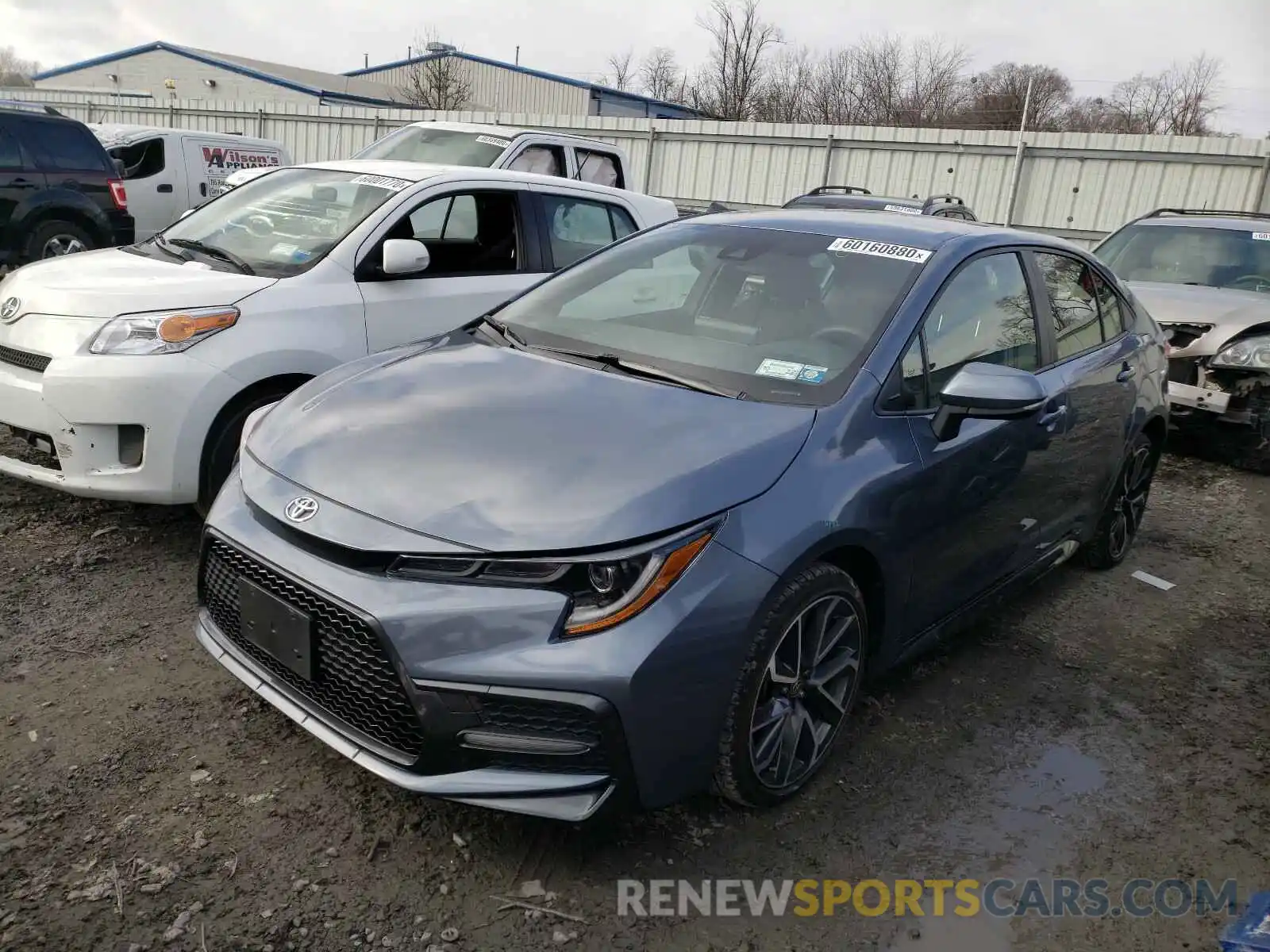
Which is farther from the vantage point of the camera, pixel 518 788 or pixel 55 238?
pixel 55 238

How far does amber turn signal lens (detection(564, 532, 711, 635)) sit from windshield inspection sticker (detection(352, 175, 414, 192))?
3.36 m

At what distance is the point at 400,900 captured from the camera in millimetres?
2279

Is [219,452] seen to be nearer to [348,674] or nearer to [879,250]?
[348,674]

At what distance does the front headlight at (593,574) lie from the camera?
7.18 ft

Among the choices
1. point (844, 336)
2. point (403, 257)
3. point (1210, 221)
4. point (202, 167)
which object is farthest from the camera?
point (202, 167)

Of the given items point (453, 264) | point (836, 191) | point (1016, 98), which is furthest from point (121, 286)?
point (1016, 98)

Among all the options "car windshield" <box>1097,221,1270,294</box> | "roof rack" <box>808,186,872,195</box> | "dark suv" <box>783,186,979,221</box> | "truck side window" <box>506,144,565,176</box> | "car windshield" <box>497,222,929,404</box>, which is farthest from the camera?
"roof rack" <box>808,186,872,195</box>

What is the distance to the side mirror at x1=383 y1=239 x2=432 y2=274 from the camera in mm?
4488

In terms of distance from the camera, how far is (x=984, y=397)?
2.89 meters

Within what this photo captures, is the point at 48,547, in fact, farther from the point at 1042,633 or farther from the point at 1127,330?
the point at 1127,330

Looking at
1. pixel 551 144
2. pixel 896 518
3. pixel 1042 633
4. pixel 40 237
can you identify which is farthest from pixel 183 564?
pixel 40 237

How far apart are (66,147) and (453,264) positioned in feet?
23.0

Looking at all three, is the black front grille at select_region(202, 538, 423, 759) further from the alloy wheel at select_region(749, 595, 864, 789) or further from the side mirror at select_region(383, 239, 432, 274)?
the side mirror at select_region(383, 239, 432, 274)

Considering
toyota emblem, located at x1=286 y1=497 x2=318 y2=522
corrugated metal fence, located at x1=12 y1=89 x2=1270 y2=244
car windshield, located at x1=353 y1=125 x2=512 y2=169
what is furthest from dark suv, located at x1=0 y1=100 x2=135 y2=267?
corrugated metal fence, located at x1=12 y1=89 x2=1270 y2=244
